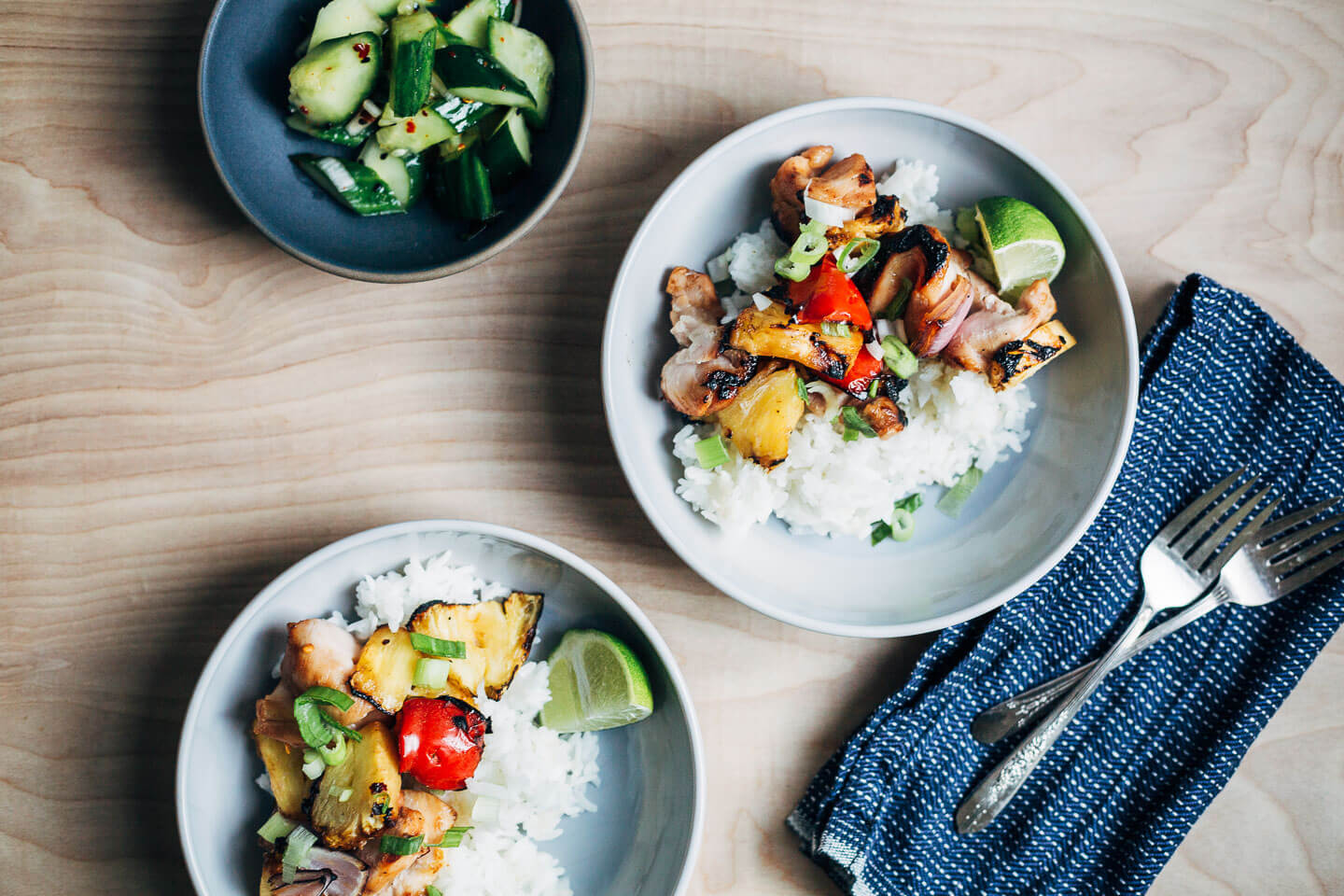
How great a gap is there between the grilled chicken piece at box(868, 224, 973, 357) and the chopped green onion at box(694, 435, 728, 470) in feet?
1.60

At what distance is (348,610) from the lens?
2.04 metres

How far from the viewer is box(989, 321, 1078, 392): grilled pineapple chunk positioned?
77.6 inches

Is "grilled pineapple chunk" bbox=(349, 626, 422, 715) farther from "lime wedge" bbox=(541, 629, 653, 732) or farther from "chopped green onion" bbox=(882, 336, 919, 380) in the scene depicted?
"chopped green onion" bbox=(882, 336, 919, 380)

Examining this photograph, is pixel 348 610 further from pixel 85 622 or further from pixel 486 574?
pixel 85 622

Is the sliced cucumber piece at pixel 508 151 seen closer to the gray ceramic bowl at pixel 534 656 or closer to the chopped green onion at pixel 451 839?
the gray ceramic bowl at pixel 534 656

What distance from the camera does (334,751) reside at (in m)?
1.78

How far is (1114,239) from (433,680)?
199 centimetres

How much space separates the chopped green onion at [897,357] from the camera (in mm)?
2016

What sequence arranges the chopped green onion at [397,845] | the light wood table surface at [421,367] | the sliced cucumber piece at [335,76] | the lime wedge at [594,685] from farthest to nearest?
1. the light wood table surface at [421,367]
2. the lime wedge at [594,685]
3. the sliced cucumber piece at [335,76]
4. the chopped green onion at [397,845]

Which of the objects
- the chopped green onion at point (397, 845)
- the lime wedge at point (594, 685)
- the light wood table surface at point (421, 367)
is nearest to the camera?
the chopped green onion at point (397, 845)

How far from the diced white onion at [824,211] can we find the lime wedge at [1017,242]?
341 millimetres

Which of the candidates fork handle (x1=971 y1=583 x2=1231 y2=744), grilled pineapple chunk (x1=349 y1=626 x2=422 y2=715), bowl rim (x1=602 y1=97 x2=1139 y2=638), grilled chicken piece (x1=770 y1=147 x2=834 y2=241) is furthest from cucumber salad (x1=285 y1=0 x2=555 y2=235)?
fork handle (x1=971 y1=583 x2=1231 y2=744)

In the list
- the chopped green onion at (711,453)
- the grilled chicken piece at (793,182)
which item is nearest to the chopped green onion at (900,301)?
the grilled chicken piece at (793,182)

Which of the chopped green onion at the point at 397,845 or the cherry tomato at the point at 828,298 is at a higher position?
the cherry tomato at the point at 828,298
